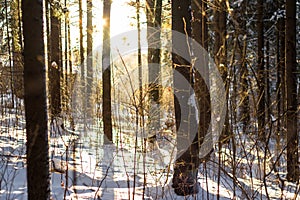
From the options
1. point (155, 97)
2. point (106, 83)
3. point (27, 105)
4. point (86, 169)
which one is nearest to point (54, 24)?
point (106, 83)

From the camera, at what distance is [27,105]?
2836 millimetres

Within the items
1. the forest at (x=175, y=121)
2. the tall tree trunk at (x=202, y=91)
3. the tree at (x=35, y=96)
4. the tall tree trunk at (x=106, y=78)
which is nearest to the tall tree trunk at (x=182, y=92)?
the forest at (x=175, y=121)

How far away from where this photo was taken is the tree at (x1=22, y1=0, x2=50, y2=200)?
9.21ft

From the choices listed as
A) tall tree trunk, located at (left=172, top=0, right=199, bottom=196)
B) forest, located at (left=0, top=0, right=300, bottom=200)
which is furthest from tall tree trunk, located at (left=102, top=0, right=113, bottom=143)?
tall tree trunk, located at (left=172, top=0, right=199, bottom=196)

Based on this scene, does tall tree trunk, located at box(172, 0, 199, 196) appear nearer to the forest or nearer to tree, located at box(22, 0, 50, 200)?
the forest

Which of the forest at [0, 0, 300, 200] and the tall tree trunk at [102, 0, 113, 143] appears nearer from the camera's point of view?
the forest at [0, 0, 300, 200]

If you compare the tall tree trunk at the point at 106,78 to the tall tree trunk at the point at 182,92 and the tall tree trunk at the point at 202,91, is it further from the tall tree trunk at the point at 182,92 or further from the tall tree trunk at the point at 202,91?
the tall tree trunk at the point at 182,92

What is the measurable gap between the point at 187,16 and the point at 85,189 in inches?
118

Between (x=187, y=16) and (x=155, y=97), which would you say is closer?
(x=187, y=16)

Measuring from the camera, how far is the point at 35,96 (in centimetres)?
282

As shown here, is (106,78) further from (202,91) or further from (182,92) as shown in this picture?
(202,91)

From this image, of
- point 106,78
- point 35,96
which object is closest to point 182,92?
point 35,96

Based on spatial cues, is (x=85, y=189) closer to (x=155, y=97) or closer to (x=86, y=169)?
(x=86, y=169)

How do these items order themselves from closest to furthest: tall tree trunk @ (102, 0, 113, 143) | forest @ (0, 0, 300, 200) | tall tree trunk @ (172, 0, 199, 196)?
1. forest @ (0, 0, 300, 200)
2. tall tree trunk @ (172, 0, 199, 196)
3. tall tree trunk @ (102, 0, 113, 143)
